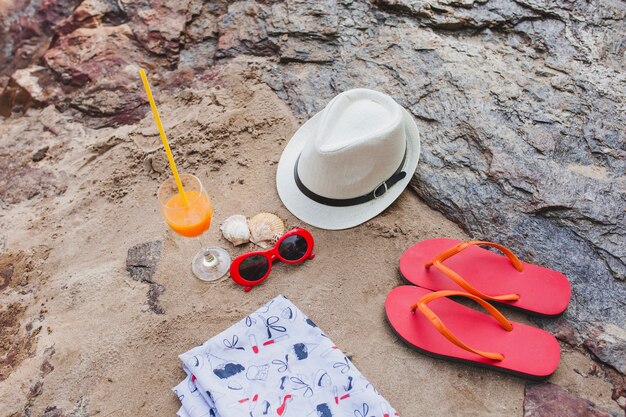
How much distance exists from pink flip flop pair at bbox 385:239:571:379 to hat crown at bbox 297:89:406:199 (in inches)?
15.7

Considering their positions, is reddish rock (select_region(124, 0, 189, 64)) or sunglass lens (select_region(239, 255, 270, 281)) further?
reddish rock (select_region(124, 0, 189, 64))

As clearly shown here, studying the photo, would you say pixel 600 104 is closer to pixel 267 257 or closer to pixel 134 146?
pixel 267 257

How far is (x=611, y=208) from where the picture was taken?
2143 mm

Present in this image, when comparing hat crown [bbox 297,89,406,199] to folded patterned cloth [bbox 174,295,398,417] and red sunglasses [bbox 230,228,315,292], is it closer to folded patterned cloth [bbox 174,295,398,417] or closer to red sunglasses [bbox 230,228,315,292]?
red sunglasses [bbox 230,228,315,292]

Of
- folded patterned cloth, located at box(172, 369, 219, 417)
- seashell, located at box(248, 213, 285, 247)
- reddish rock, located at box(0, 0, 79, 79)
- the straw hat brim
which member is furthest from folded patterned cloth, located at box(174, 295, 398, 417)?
reddish rock, located at box(0, 0, 79, 79)

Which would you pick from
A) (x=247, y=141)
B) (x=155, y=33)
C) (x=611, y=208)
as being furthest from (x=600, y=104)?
(x=155, y=33)

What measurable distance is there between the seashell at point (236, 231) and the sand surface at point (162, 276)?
0.17 ft

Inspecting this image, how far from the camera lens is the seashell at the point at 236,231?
7.15ft

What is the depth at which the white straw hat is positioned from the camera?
6.70ft

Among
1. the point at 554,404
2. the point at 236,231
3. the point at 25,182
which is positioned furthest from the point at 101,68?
the point at 554,404

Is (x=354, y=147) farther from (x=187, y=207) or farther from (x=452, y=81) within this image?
(x=452, y=81)

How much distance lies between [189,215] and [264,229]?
0.42m

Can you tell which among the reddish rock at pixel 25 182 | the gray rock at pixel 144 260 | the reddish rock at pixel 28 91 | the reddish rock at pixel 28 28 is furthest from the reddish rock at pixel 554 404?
the reddish rock at pixel 28 28

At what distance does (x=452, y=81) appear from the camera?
103 inches
